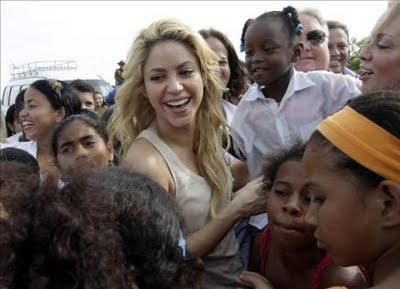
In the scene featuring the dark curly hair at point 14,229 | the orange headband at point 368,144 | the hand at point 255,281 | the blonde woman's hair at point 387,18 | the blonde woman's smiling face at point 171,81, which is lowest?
the hand at point 255,281

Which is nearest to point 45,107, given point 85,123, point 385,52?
point 85,123

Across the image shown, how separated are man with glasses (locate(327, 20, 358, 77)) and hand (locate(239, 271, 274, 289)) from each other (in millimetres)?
3465

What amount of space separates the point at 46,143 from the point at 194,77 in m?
2.06

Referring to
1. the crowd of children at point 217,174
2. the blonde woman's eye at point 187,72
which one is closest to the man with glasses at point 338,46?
the crowd of children at point 217,174

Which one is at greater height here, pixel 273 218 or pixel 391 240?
pixel 391 240

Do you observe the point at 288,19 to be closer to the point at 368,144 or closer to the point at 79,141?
the point at 79,141

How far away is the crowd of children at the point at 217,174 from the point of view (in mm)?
1097

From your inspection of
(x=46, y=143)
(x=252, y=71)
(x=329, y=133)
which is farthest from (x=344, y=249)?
(x=46, y=143)

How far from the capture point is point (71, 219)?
107 centimetres

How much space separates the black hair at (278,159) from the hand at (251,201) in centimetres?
5

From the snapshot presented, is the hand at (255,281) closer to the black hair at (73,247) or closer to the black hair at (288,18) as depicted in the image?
the black hair at (73,247)

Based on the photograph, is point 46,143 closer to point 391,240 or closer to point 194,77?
point 194,77

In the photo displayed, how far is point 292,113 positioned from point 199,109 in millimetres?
598

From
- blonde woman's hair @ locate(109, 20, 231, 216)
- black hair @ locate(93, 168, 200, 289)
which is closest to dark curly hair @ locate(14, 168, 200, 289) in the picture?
black hair @ locate(93, 168, 200, 289)
